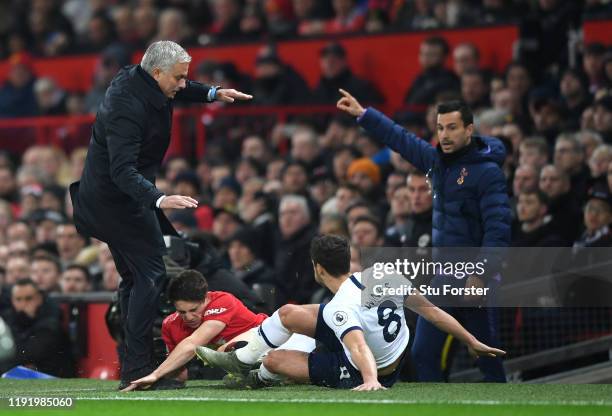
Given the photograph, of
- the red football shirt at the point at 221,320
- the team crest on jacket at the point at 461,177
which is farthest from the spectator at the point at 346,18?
the red football shirt at the point at 221,320

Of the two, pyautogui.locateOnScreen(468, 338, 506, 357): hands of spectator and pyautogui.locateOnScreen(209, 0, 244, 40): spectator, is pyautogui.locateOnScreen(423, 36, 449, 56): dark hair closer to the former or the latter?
pyautogui.locateOnScreen(209, 0, 244, 40): spectator

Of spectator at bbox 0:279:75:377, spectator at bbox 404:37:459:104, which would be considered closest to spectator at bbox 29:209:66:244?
spectator at bbox 0:279:75:377

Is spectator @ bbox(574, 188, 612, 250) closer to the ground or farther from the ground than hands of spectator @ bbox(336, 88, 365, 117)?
closer to the ground

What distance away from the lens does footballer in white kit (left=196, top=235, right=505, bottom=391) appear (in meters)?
8.54

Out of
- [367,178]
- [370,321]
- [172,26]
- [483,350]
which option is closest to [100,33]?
[172,26]

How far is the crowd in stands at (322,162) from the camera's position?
11.5 metres

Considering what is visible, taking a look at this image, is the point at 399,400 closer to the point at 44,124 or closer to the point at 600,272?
the point at 600,272

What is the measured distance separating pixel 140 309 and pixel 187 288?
462 millimetres

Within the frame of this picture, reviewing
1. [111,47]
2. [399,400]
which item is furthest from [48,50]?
[399,400]

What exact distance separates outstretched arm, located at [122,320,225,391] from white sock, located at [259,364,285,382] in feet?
1.52

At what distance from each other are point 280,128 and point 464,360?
4563 millimetres

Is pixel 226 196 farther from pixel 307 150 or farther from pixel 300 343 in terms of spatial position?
pixel 300 343

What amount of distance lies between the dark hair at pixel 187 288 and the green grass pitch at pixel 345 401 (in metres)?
0.61

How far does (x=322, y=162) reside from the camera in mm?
14328
